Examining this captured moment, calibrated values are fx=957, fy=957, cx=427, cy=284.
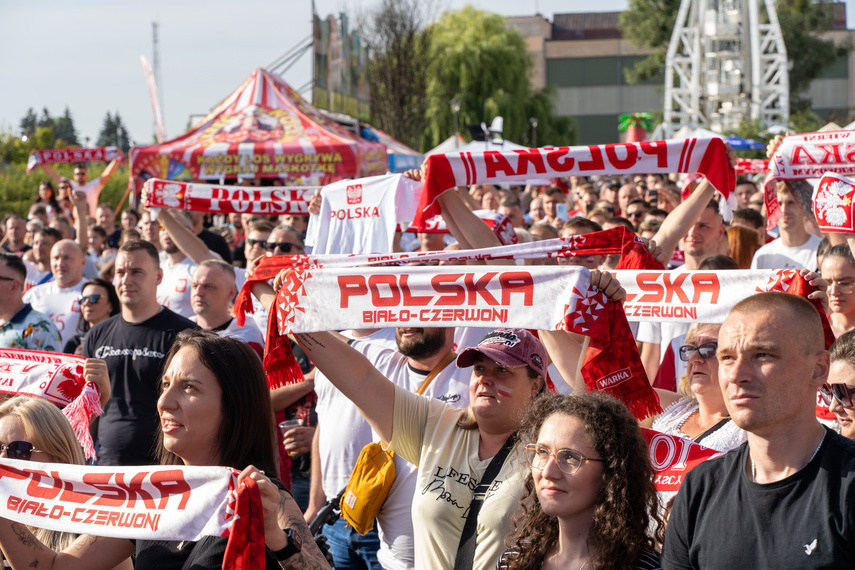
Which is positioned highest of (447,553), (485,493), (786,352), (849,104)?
(849,104)

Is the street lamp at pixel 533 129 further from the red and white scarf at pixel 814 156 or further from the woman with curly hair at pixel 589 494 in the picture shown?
the woman with curly hair at pixel 589 494

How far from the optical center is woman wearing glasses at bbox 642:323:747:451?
3.61m

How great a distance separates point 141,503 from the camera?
2.90 metres

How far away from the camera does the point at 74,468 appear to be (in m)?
3.10

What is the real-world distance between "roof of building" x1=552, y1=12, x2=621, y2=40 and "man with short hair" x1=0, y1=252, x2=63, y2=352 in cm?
6970

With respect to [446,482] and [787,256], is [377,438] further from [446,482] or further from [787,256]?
[787,256]

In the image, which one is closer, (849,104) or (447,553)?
(447,553)

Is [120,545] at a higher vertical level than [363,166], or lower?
lower

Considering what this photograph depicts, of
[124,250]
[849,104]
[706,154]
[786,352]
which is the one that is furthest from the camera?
[849,104]

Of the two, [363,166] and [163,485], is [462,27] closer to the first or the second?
[363,166]

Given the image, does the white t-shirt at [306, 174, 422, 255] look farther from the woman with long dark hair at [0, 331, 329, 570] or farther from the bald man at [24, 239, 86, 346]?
the woman with long dark hair at [0, 331, 329, 570]


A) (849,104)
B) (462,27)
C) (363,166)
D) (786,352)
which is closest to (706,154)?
(786,352)

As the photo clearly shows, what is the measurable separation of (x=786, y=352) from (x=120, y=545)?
2170 millimetres

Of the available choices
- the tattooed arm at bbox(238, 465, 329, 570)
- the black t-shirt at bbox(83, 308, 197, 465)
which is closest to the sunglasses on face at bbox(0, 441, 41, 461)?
the tattooed arm at bbox(238, 465, 329, 570)
